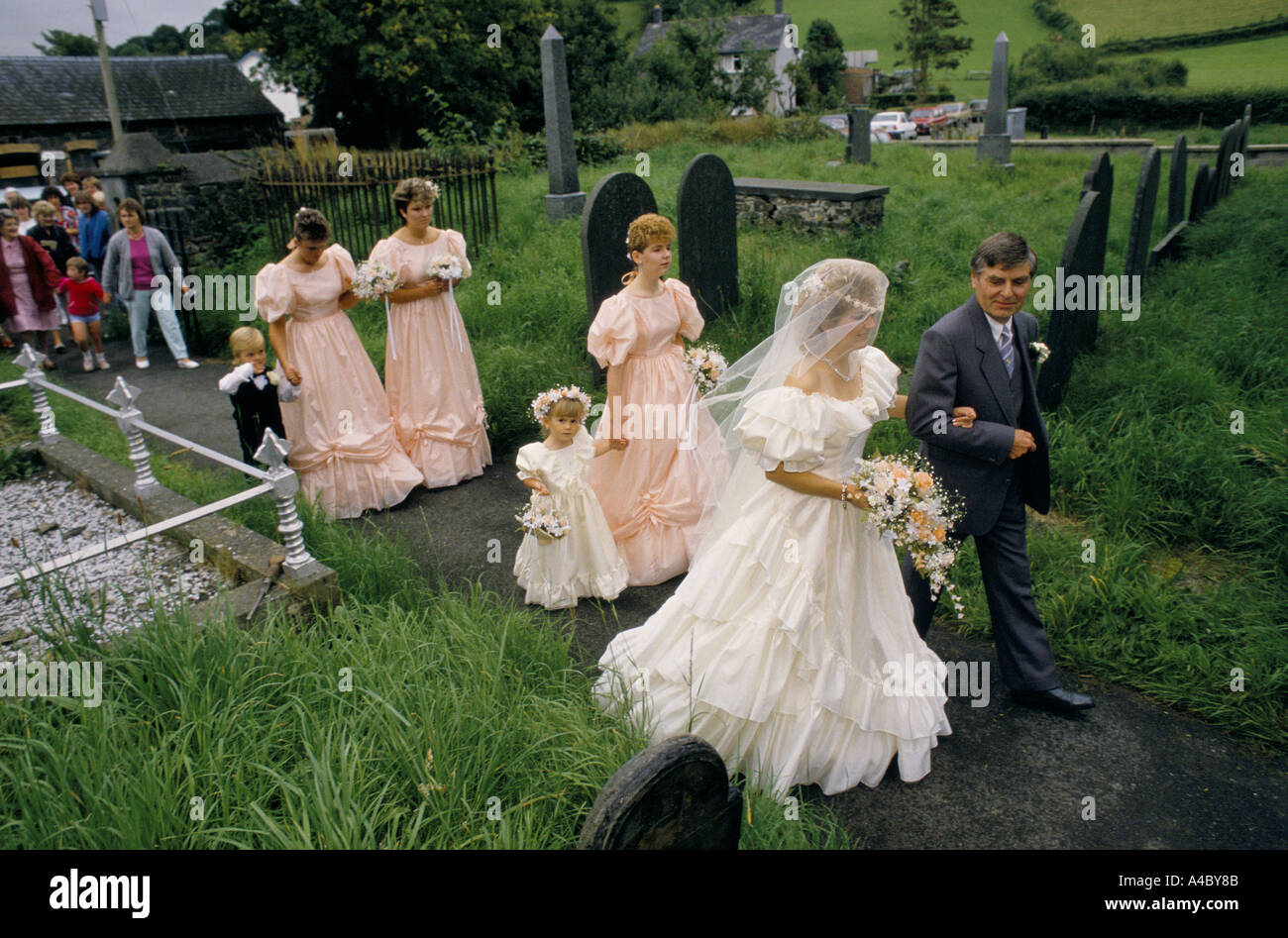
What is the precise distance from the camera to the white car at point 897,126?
35.4 meters

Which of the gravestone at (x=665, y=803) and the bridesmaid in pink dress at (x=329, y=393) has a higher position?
the bridesmaid in pink dress at (x=329, y=393)

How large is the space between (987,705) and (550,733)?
7.36ft

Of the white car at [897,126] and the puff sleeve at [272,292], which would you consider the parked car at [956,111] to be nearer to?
the white car at [897,126]

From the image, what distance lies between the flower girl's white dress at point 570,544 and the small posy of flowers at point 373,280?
2167 millimetres

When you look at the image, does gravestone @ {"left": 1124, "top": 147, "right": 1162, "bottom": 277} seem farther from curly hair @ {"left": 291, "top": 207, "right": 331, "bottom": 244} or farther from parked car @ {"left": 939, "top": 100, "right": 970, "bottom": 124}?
parked car @ {"left": 939, "top": 100, "right": 970, "bottom": 124}

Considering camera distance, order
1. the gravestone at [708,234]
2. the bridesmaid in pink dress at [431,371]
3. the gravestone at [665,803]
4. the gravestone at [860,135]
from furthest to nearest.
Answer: the gravestone at [860,135], the gravestone at [708,234], the bridesmaid in pink dress at [431,371], the gravestone at [665,803]

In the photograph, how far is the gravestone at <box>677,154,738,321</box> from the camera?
25.5 ft

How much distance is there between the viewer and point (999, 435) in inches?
143

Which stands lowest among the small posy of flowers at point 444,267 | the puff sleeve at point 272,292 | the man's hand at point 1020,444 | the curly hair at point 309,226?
the man's hand at point 1020,444

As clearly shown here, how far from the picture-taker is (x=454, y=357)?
22.6 feet

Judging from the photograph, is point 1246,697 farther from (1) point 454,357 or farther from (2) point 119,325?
Result: (2) point 119,325

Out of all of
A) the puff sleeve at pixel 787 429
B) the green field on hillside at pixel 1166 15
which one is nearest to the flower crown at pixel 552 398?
the puff sleeve at pixel 787 429

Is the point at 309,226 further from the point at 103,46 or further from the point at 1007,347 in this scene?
the point at 103,46

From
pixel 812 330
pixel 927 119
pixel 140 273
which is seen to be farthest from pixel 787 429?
pixel 927 119
